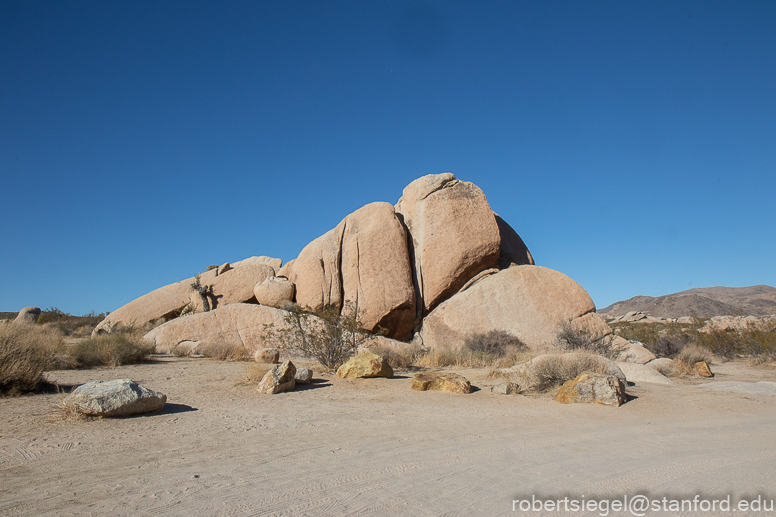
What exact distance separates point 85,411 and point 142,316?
16775 mm

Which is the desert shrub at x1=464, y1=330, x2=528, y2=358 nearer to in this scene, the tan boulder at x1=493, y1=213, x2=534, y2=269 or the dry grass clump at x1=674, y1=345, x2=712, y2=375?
the tan boulder at x1=493, y1=213, x2=534, y2=269

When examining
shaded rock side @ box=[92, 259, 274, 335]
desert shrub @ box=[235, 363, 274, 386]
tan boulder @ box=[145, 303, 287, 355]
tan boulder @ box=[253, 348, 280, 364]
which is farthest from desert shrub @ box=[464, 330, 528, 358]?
shaded rock side @ box=[92, 259, 274, 335]

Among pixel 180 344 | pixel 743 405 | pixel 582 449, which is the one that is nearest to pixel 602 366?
pixel 743 405

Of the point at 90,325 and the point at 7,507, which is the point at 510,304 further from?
the point at 90,325

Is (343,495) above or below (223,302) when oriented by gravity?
below

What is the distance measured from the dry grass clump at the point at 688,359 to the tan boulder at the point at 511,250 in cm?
686

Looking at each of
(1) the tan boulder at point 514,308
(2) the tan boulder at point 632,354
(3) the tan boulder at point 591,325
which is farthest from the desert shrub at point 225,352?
(2) the tan boulder at point 632,354

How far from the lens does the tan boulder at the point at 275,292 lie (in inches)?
800

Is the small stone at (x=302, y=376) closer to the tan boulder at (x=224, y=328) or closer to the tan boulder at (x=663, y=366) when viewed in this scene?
the tan boulder at (x=224, y=328)

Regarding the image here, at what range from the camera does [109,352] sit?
43.5 feet

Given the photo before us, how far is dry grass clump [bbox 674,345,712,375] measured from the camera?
13.6 m

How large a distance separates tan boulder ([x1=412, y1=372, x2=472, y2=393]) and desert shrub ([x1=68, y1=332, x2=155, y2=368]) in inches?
354

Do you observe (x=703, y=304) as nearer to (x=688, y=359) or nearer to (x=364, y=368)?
(x=688, y=359)

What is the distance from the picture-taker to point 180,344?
1708 centimetres
